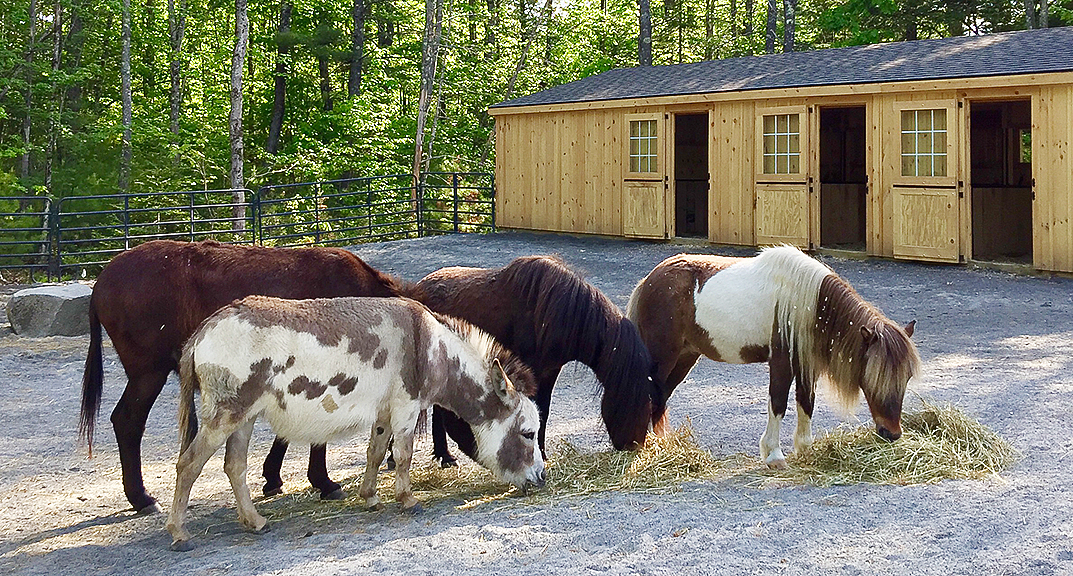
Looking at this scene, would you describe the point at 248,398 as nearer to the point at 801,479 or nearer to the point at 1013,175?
the point at 801,479

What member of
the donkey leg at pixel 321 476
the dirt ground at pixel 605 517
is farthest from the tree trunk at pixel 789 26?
the donkey leg at pixel 321 476

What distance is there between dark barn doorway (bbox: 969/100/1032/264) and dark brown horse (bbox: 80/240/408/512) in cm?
1028

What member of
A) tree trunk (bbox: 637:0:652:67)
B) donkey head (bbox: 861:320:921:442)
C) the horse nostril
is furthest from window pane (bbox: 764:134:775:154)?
tree trunk (bbox: 637:0:652:67)

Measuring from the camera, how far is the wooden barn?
515 inches

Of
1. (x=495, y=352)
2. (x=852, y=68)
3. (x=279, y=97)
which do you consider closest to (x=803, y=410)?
(x=495, y=352)

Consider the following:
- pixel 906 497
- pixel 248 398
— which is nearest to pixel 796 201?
pixel 906 497

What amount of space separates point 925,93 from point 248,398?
442 inches

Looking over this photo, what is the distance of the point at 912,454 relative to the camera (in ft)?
Result: 17.7

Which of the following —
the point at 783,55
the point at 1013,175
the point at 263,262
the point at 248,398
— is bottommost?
the point at 248,398

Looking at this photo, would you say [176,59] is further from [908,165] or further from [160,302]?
[160,302]

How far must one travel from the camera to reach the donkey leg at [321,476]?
17.7 feet

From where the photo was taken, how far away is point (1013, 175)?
15914 millimetres

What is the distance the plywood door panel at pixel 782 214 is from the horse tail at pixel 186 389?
36.4 feet

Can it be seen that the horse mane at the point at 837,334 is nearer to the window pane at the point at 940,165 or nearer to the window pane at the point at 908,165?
the window pane at the point at 940,165
